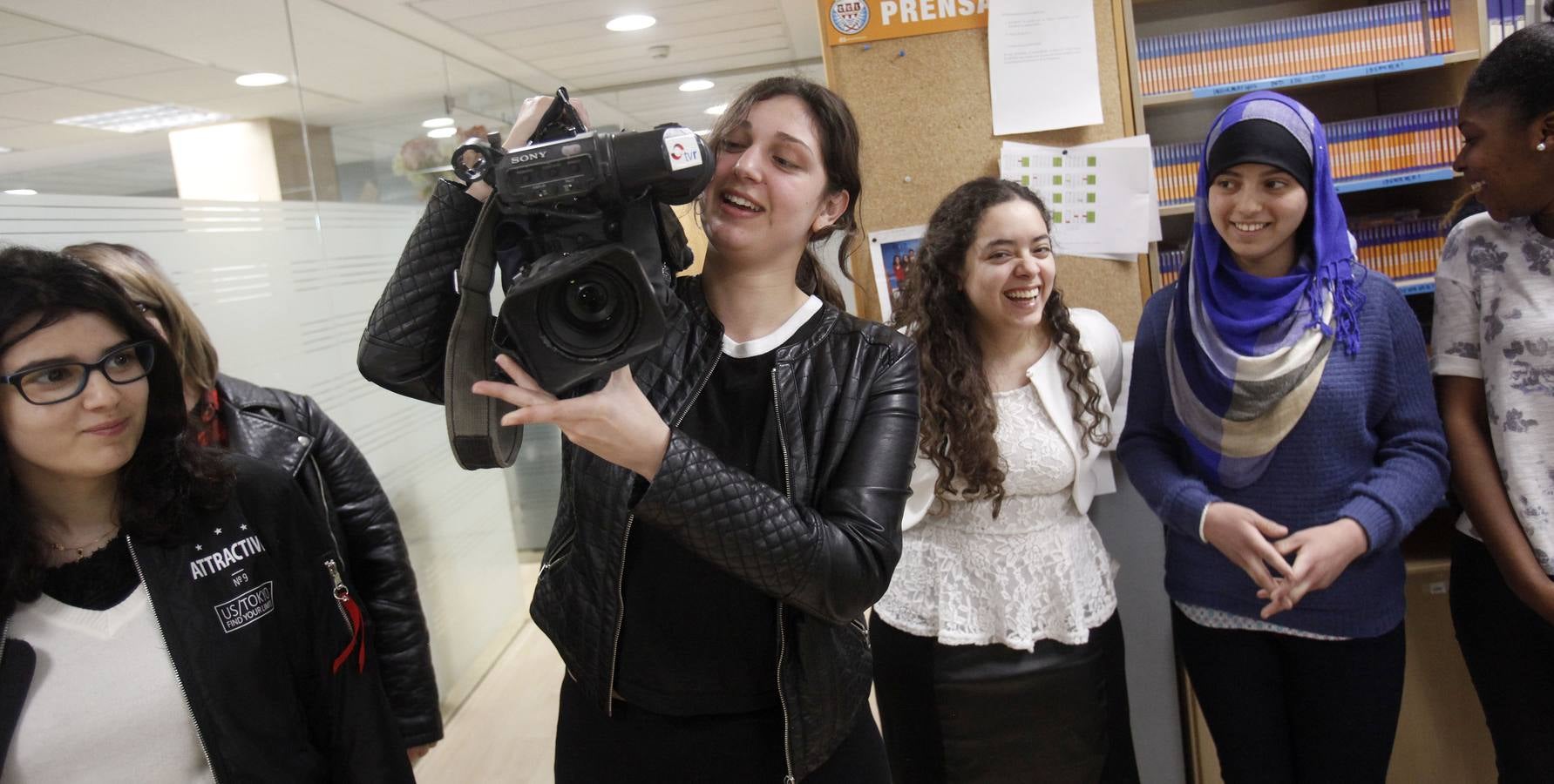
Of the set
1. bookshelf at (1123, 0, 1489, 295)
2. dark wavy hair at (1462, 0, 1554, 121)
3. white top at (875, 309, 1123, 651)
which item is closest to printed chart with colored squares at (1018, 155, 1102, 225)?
bookshelf at (1123, 0, 1489, 295)

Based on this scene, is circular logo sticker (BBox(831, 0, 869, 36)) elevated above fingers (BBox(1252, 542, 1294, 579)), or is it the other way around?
circular logo sticker (BBox(831, 0, 869, 36))

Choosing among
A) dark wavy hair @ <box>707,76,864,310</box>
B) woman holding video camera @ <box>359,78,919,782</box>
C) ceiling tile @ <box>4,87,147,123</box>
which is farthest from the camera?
ceiling tile @ <box>4,87,147,123</box>

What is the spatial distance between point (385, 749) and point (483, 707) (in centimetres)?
226

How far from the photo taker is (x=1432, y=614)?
84.3 inches

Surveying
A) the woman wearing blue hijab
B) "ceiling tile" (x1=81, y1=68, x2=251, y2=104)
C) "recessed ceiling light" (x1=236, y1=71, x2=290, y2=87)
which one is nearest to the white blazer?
the woman wearing blue hijab

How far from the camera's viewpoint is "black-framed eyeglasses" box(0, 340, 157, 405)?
1030 mm

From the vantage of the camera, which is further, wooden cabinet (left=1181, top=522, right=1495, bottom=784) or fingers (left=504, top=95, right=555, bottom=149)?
wooden cabinet (left=1181, top=522, right=1495, bottom=784)

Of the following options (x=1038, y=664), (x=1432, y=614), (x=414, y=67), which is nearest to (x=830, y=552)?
(x=1038, y=664)

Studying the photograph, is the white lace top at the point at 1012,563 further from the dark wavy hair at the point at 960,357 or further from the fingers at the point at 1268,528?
the fingers at the point at 1268,528

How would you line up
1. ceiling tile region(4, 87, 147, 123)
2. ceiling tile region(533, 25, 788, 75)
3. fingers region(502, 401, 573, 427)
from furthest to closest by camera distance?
ceiling tile region(533, 25, 788, 75), ceiling tile region(4, 87, 147, 123), fingers region(502, 401, 573, 427)

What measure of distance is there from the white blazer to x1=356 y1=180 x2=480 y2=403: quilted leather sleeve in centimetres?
83

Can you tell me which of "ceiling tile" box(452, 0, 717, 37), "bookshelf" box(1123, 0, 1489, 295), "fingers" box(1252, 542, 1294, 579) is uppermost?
"ceiling tile" box(452, 0, 717, 37)

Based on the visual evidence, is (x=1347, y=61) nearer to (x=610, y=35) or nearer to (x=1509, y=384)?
(x=1509, y=384)

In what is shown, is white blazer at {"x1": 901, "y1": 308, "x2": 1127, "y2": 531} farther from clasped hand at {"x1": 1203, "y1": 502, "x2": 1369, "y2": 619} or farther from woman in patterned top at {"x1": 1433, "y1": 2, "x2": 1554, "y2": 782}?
woman in patterned top at {"x1": 1433, "y1": 2, "x2": 1554, "y2": 782}
